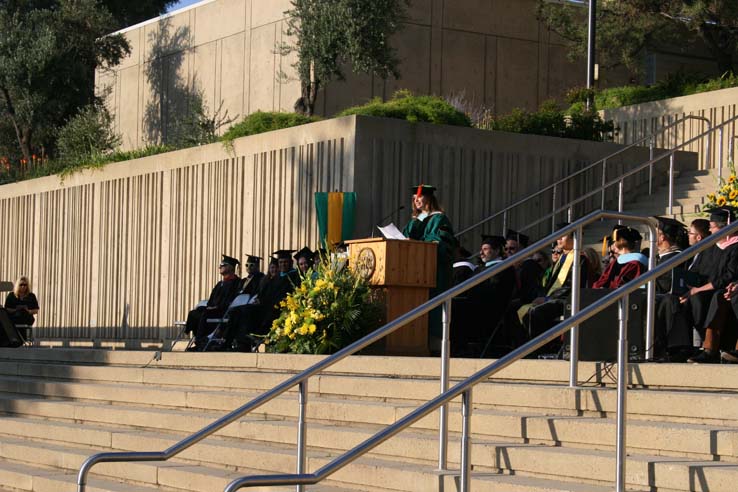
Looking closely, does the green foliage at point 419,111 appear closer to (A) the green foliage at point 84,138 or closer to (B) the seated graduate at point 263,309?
(B) the seated graduate at point 263,309

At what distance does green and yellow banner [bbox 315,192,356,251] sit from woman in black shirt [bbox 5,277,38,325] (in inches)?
267

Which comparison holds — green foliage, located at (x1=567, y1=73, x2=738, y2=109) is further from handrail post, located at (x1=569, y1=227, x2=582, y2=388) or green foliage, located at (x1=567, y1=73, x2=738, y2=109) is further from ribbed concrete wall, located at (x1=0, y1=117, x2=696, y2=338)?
handrail post, located at (x1=569, y1=227, x2=582, y2=388)

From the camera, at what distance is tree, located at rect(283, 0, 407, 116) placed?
21781 mm

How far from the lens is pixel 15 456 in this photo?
12000 mm

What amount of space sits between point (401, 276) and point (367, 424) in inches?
119

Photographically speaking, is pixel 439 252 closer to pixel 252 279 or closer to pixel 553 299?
pixel 553 299

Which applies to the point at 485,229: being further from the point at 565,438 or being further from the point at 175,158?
the point at 565,438

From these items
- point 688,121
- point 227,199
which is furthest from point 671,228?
point 688,121

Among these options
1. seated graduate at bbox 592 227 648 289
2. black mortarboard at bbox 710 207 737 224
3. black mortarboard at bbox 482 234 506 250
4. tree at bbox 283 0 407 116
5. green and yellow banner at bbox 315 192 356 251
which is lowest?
seated graduate at bbox 592 227 648 289

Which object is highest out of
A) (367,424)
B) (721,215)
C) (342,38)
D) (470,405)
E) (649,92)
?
(342,38)

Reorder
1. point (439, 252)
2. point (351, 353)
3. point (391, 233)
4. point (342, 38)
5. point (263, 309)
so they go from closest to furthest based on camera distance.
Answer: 1. point (351, 353)
2. point (391, 233)
3. point (439, 252)
4. point (263, 309)
5. point (342, 38)

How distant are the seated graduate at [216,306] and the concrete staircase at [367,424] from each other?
4.53 feet

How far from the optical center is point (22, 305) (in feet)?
66.6

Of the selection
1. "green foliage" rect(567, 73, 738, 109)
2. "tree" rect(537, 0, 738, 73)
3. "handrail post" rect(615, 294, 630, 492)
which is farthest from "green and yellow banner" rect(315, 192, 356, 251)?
"tree" rect(537, 0, 738, 73)
